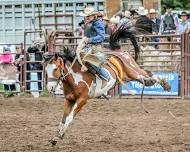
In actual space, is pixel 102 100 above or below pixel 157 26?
below

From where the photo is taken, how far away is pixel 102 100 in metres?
15.4

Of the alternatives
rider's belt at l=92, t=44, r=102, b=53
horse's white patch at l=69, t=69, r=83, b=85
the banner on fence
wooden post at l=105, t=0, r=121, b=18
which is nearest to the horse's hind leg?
horse's white patch at l=69, t=69, r=83, b=85

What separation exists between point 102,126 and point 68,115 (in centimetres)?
187

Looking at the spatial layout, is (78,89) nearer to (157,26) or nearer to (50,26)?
(157,26)

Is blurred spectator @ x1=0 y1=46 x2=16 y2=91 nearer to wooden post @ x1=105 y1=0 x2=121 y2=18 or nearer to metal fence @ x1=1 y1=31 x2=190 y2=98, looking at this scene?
metal fence @ x1=1 y1=31 x2=190 y2=98

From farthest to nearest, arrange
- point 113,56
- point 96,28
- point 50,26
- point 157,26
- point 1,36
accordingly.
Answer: point 1,36
point 50,26
point 157,26
point 113,56
point 96,28

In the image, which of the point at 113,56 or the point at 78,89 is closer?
the point at 78,89

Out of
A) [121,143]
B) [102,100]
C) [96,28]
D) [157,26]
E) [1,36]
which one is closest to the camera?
[121,143]

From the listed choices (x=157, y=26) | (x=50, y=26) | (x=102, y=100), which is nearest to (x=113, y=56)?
(x=102, y=100)

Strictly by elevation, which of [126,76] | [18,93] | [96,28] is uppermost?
[96,28]

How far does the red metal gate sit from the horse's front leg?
701 cm

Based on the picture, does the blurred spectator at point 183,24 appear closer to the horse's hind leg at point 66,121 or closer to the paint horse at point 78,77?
the paint horse at point 78,77

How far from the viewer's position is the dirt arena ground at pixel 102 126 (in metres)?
8.48

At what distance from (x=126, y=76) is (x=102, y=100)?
5.20 m
